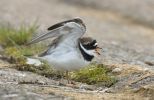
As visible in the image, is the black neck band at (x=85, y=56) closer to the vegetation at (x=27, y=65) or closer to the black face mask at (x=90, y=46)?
the black face mask at (x=90, y=46)

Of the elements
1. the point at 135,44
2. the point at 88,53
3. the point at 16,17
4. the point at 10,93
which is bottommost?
the point at 10,93

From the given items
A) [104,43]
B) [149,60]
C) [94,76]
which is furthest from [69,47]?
[104,43]

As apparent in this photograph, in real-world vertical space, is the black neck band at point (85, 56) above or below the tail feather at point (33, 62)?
below

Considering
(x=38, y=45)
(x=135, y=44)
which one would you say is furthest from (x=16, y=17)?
(x=38, y=45)

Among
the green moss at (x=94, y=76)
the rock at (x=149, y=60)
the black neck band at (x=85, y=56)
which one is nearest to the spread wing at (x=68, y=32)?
the black neck band at (x=85, y=56)

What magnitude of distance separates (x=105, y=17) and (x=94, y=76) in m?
9.88

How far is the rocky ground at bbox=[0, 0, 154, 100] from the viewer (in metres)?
7.26

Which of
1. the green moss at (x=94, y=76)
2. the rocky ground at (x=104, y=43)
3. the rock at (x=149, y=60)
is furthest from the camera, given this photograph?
the rock at (x=149, y=60)

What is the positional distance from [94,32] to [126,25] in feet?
8.41

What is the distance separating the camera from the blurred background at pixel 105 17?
13.8m

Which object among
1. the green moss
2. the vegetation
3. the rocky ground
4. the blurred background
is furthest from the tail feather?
the blurred background

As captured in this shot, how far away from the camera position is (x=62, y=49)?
8.31m

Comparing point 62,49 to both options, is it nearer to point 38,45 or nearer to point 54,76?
point 54,76

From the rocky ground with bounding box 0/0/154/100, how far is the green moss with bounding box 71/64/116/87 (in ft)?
0.41
